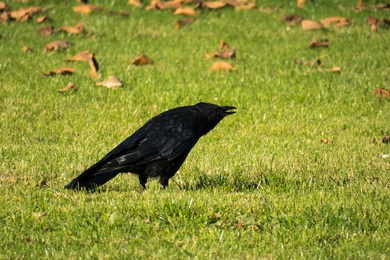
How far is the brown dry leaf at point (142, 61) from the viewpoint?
11.1m

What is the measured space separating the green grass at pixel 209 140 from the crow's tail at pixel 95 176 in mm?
147

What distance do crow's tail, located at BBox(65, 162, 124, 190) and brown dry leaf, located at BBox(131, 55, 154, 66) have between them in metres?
4.75

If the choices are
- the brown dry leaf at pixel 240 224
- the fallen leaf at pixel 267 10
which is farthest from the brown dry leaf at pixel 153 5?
the brown dry leaf at pixel 240 224

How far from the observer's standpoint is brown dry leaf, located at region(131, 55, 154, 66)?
436 inches

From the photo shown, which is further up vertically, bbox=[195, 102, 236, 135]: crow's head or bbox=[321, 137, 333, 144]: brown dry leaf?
bbox=[195, 102, 236, 135]: crow's head

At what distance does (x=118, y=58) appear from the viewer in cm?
1147

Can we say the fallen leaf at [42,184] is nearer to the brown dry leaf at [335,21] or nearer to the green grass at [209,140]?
the green grass at [209,140]

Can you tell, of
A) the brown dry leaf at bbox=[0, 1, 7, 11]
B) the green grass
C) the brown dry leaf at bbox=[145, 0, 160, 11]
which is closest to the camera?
the green grass

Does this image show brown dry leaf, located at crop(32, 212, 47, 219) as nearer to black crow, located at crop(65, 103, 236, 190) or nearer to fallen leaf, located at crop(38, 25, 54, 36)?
black crow, located at crop(65, 103, 236, 190)

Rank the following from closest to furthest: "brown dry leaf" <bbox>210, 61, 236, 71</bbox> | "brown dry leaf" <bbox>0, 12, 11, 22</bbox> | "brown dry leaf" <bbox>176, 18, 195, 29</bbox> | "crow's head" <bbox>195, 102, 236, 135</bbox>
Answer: "crow's head" <bbox>195, 102, 236, 135</bbox> → "brown dry leaf" <bbox>210, 61, 236, 71</bbox> → "brown dry leaf" <bbox>176, 18, 195, 29</bbox> → "brown dry leaf" <bbox>0, 12, 11, 22</bbox>

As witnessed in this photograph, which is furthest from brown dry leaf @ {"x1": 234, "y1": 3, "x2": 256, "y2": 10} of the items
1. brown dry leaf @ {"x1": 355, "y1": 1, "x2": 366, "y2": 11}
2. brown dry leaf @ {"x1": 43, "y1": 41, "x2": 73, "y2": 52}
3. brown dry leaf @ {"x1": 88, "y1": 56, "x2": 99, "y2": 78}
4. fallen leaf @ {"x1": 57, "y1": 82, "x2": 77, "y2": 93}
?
fallen leaf @ {"x1": 57, "y1": 82, "x2": 77, "y2": 93}

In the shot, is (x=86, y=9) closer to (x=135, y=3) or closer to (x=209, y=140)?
(x=135, y=3)

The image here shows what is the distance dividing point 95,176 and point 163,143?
0.66m

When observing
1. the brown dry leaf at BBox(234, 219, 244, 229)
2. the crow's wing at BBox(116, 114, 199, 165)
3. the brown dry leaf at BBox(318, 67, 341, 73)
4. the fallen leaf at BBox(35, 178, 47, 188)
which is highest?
the crow's wing at BBox(116, 114, 199, 165)
